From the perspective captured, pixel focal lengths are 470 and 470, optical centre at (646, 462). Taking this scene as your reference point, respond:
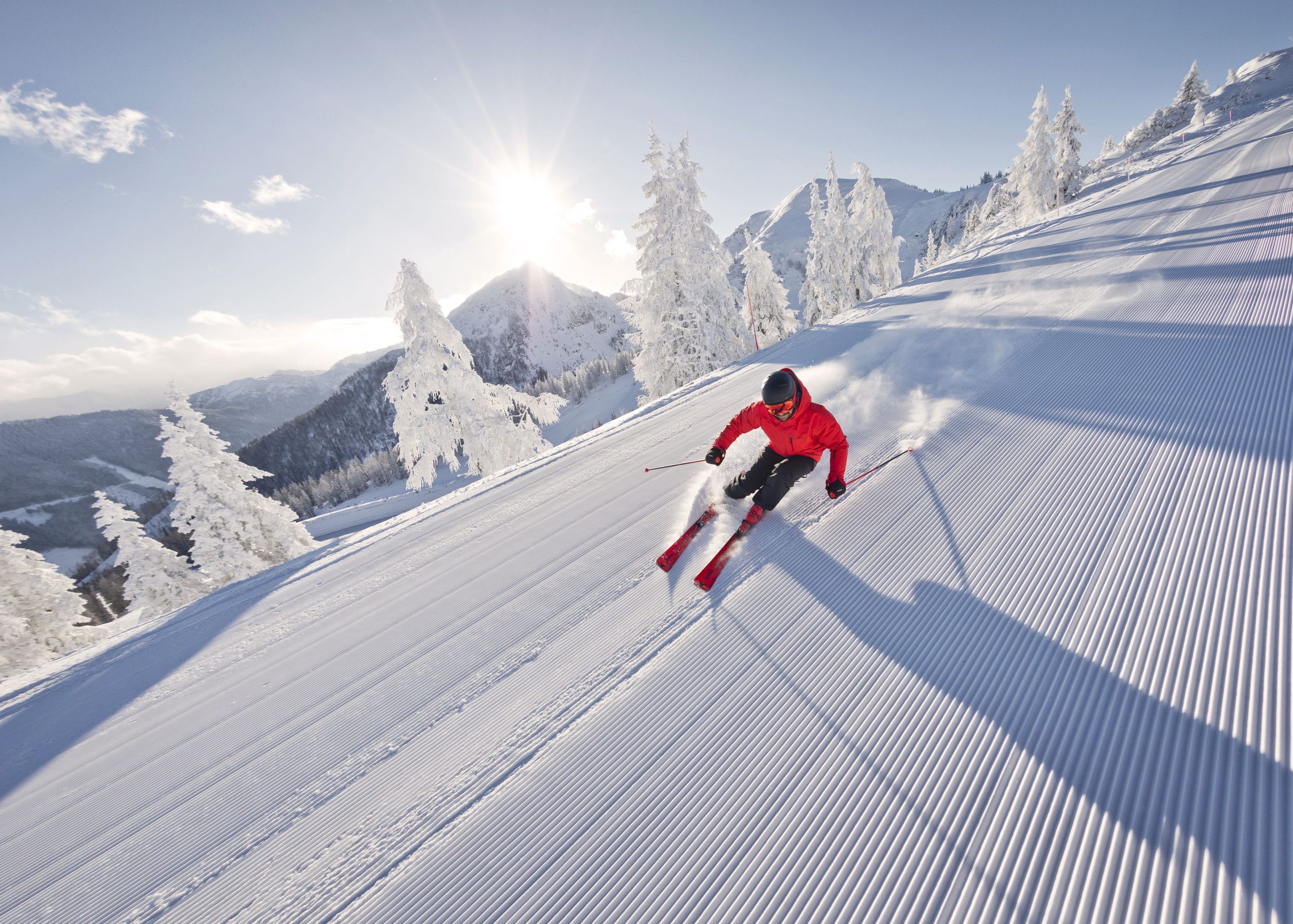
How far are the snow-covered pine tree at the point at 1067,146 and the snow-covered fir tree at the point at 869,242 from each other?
33.6ft

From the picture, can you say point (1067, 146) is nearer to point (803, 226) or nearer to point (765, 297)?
point (765, 297)

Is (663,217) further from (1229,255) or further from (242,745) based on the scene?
(242,745)

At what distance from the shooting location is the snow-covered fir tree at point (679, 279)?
57.8ft

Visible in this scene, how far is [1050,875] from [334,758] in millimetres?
3593

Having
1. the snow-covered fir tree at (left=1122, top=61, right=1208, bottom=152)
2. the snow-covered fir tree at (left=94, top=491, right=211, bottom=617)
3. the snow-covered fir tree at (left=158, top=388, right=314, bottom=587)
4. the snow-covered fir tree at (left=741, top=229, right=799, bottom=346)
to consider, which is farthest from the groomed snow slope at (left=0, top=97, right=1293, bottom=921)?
the snow-covered fir tree at (left=1122, top=61, right=1208, bottom=152)

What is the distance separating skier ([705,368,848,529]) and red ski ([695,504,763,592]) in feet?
0.04

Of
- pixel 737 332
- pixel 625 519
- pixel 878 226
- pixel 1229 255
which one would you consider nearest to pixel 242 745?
pixel 625 519

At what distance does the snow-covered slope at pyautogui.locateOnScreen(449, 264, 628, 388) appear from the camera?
14598 centimetres

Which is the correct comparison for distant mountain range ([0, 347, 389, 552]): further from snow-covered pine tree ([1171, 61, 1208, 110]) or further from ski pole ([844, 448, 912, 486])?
snow-covered pine tree ([1171, 61, 1208, 110])

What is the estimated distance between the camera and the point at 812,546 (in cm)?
379

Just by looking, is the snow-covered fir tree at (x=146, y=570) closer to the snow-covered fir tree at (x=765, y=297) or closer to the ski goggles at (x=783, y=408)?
the ski goggles at (x=783, y=408)

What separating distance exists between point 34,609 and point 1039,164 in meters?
52.2

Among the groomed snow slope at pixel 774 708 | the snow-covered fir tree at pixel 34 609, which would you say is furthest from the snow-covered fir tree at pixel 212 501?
the groomed snow slope at pixel 774 708

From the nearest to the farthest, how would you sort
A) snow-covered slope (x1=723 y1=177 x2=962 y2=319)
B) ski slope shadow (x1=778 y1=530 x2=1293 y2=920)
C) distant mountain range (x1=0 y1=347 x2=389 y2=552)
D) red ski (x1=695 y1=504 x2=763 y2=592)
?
1. ski slope shadow (x1=778 y1=530 x2=1293 y2=920)
2. red ski (x1=695 y1=504 x2=763 y2=592)
3. distant mountain range (x1=0 y1=347 x2=389 y2=552)
4. snow-covered slope (x1=723 y1=177 x2=962 y2=319)
